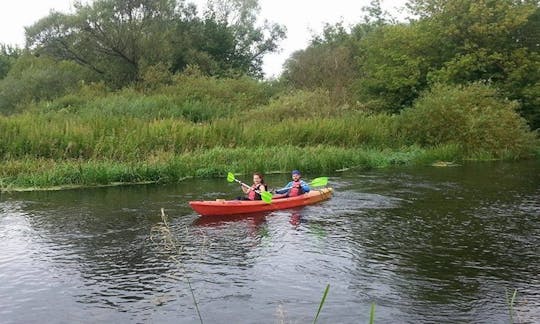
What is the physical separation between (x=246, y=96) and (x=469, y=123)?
1157cm

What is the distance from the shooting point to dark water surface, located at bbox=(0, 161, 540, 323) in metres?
6.32

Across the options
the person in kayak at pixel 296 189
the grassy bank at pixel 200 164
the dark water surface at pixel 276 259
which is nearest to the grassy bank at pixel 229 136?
the grassy bank at pixel 200 164

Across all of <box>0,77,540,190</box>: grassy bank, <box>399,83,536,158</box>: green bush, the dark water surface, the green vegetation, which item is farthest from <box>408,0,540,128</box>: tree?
the dark water surface

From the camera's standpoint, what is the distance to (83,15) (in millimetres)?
31906

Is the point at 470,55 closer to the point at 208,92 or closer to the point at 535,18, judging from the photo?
the point at 535,18

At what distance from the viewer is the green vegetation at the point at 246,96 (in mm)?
16781

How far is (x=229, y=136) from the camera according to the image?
1966cm

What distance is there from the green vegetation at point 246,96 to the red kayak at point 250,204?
184 inches

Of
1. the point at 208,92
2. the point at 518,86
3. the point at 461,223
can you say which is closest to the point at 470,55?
the point at 518,86

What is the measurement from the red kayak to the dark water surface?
0.24 metres

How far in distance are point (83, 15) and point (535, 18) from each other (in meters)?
22.9

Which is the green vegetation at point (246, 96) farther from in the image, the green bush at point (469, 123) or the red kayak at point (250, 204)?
the red kayak at point (250, 204)

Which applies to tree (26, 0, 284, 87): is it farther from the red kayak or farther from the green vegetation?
the red kayak

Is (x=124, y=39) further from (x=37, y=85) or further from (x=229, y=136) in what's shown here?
(x=229, y=136)
